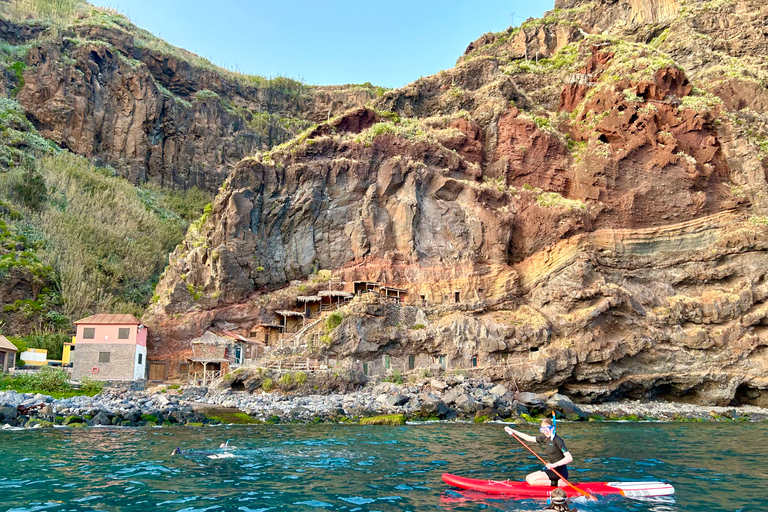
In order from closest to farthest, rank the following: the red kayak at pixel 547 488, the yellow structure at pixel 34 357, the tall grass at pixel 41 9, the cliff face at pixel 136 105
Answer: the red kayak at pixel 547 488, the yellow structure at pixel 34 357, the cliff face at pixel 136 105, the tall grass at pixel 41 9

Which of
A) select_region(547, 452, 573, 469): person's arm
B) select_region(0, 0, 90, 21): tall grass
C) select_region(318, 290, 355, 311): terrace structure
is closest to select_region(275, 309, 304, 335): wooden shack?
select_region(318, 290, 355, 311): terrace structure

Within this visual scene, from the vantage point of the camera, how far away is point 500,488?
14781mm

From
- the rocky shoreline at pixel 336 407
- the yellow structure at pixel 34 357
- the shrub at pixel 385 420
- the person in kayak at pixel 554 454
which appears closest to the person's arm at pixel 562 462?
the person in kayak at pixel 554 454

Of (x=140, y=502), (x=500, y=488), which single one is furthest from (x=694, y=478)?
(x=140, y=502)

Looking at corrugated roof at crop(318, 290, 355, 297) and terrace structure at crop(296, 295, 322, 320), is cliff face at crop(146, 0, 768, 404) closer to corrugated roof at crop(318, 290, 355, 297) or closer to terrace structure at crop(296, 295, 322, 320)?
terrace structure at crop(296, 295, 322, 320)

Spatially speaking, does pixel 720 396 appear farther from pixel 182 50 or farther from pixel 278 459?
pixel 182 50

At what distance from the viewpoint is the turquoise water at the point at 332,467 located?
1348 centimetres

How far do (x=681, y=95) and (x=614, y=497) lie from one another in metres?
57.1

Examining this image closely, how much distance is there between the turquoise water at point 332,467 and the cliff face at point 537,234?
16.2 meters

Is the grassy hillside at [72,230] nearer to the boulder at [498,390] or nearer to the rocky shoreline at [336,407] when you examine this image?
the rocky shoreline at [336,407]

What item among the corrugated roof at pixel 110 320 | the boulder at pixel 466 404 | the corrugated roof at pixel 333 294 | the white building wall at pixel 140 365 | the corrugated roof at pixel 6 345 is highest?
the corrugated roof at pixel 333 294

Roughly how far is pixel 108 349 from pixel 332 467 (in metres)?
30.4

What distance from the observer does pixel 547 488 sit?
1464 cm

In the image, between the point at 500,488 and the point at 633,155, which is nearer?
the point at 500,488
